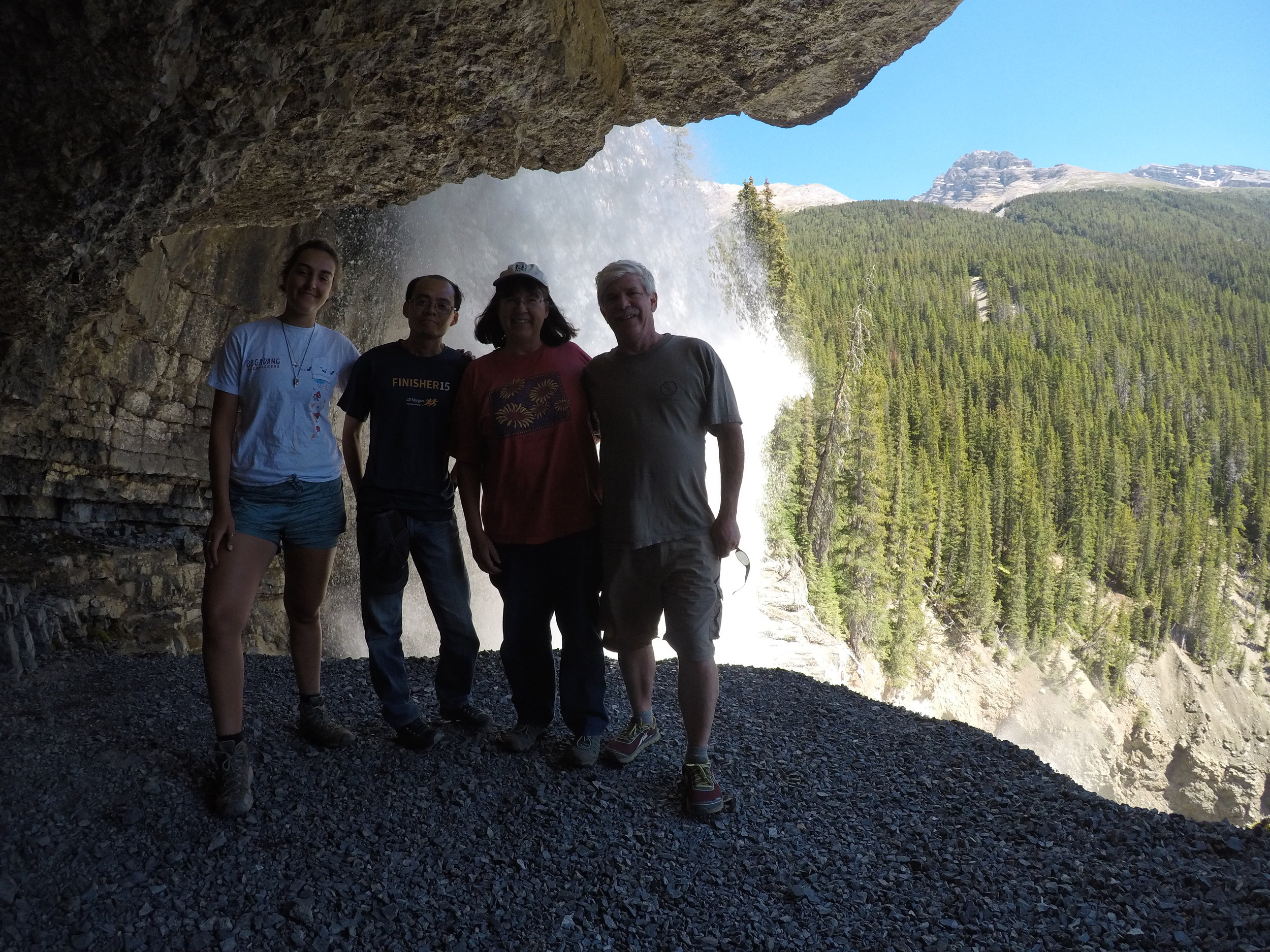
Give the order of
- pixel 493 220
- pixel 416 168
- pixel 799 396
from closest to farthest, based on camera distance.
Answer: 1. pixel 416 168
2. pixel 493 220
3. pixel 799 396

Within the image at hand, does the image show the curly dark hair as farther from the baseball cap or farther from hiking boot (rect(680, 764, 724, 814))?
hiking boot (rect(680, 764, 724, 814))

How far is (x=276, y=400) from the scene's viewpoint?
134 inches

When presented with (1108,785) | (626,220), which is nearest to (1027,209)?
(1108,785)

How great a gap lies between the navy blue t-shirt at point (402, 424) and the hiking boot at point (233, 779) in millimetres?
1096

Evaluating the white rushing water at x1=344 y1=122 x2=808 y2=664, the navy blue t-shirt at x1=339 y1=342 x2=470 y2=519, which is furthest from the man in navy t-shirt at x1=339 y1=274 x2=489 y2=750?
the white rushing water at x1=344 y1=122 x2=808 y2=664

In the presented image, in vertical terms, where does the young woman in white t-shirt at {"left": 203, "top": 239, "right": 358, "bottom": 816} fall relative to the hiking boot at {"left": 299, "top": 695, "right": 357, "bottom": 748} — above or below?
above

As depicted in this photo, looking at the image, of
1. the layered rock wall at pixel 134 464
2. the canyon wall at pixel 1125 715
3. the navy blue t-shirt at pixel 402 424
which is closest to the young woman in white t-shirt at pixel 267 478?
the navy blue t-shirt at pixel 402 424

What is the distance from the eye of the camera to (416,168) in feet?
17.1

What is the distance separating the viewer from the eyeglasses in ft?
12.2

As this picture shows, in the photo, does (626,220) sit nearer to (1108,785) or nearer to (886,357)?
(1108,785)

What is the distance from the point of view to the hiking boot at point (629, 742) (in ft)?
13.1

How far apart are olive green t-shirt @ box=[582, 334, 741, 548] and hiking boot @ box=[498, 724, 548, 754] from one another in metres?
1.13

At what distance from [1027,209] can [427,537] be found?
14307cm

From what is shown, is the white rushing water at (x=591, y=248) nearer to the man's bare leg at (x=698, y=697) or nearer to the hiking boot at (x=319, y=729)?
the hiking boot at (x=319, y=729)
